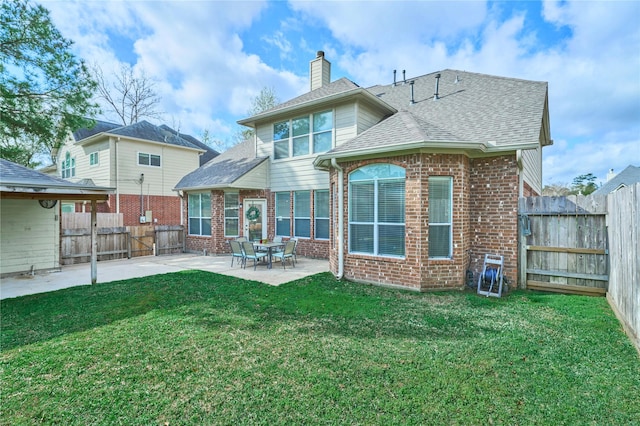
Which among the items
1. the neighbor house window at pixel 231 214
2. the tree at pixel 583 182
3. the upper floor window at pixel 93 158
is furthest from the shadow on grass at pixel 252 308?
the tree at pixel 583 182

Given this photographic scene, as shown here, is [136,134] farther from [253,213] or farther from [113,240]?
[253,213]

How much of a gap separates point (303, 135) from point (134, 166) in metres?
11.3

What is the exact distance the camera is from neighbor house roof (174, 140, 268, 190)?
462 inches

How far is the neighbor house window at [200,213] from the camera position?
13.1m

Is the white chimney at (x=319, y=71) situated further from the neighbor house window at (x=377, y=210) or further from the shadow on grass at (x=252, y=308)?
the shadow on grass at (x=252, y=308)

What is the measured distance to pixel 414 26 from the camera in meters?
9.89

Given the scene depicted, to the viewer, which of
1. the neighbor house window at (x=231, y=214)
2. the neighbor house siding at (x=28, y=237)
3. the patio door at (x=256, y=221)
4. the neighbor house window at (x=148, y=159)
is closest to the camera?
the neighbor house siding at (x=28, y=237)

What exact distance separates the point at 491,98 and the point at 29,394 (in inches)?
453

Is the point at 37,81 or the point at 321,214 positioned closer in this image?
the point at 37,81

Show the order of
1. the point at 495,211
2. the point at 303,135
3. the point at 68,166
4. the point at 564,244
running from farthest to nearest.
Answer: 1. the point at 68,166
2. the point at 303,135
3. the point at 495,211
4. the point at 564,244

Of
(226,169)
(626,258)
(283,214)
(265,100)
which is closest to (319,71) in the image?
(226,169)

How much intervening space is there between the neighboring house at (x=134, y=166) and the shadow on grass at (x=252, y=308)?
36.0ft

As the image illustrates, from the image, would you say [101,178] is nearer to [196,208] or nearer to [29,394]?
[196,208]

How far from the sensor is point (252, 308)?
5.52 m
